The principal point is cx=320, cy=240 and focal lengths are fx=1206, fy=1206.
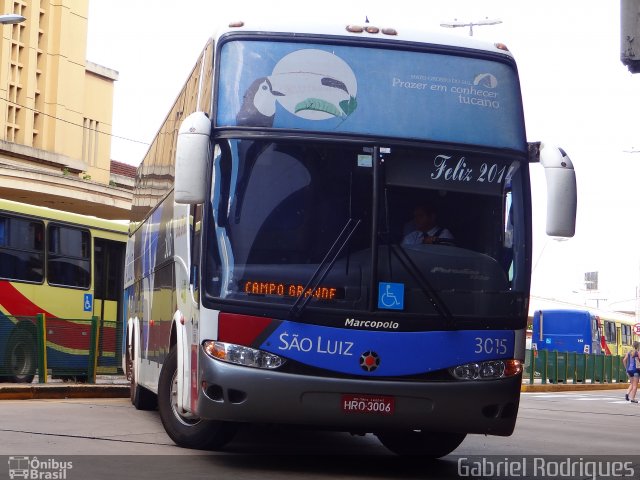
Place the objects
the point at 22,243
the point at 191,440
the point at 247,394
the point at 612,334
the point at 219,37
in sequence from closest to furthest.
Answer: the point at 247,394 → the point at 219,37 → the point at 191,440 → the point at 22,243 → the point at 612,334

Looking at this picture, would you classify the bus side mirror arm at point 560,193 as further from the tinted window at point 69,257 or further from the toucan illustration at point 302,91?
the tinted window at point 69,257

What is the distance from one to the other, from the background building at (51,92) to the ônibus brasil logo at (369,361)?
3729 centimetres

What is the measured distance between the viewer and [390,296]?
9172mm

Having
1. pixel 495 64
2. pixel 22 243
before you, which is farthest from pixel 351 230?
pixel 22 243

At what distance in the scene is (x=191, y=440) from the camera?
10.4 meters

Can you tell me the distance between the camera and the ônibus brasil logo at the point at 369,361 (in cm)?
909

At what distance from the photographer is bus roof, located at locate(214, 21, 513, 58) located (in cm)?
972

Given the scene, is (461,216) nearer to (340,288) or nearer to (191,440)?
(340,288)

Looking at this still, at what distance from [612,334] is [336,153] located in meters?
55.6

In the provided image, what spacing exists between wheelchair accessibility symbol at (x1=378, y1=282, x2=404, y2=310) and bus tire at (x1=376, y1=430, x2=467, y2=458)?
6.89ft

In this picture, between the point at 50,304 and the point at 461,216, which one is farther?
the point at 50,304

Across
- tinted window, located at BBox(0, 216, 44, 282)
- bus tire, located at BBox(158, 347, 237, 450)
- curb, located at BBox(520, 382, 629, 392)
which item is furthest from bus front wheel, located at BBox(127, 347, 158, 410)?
curb, located at BBox(520, 382, 629, 392)

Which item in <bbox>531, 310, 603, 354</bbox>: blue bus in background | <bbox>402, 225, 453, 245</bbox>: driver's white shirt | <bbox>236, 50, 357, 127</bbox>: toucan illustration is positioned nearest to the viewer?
<bbox>402, 225, 453, 245</bbox>: driver's white shirt

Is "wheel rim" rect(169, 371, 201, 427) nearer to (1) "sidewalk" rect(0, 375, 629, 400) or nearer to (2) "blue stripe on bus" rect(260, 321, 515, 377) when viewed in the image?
(2) "blue stripe on bus" rect(260, 321, 515, 377)
